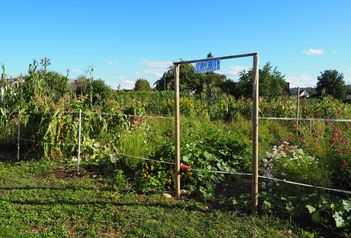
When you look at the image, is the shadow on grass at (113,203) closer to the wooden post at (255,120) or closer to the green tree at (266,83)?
the wooden post at (255,120)

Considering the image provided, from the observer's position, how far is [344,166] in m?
4.59

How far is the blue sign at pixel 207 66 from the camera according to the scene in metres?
5.05

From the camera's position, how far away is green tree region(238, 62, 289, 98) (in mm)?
23794

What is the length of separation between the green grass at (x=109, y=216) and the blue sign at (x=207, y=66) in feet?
5.98

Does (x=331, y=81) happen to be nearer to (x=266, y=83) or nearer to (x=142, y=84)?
(x=142, y=84)

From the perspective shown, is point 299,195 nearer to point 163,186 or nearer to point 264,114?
point 163,186

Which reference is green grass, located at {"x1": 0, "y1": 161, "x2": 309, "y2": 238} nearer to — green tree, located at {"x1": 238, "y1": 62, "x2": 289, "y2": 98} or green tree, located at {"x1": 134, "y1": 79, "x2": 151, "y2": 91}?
green tree, located at {"x1": 238, "y1": 62, "x2": 289, "y2": 98}

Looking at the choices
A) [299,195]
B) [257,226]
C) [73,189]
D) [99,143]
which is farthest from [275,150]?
[99,143]

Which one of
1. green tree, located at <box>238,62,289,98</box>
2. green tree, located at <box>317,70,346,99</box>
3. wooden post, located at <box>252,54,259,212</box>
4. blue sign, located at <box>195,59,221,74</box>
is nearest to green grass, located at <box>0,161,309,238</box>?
wooden post, located at <box>252,54,259,212</box>

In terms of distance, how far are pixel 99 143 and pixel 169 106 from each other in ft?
23.1

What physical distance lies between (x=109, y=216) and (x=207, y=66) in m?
2.33

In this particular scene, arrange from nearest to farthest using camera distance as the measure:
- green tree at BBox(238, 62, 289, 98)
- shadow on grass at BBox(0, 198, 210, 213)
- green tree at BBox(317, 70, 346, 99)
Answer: shadow on grass at BBox(0, 198, 210, 213) → green tree at BBox(238, 62, 289, 98) → green tree at BBox(317, 70, 346, 99)

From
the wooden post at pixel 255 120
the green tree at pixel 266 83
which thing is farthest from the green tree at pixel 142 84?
the wooden post at pixel 255 120

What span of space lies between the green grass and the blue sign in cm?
182
